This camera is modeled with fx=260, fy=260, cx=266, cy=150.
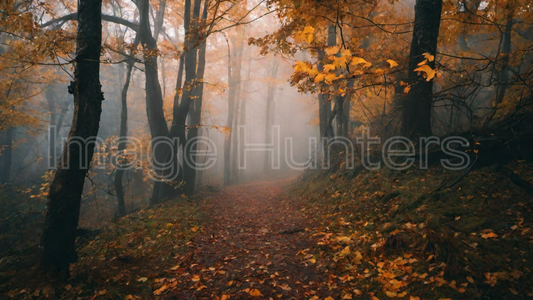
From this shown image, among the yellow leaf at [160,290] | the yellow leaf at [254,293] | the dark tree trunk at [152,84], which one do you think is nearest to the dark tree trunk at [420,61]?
the yellow leaf at [254,293]

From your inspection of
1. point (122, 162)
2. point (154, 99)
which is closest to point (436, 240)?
point (154, 99)

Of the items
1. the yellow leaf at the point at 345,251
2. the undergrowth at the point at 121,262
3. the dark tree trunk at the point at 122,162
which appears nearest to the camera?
the undergrowth at the point at 121,262

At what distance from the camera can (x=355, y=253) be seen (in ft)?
13.3

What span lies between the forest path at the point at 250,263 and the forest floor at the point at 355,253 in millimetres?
18

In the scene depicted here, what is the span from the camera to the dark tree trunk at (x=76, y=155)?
13.9ft

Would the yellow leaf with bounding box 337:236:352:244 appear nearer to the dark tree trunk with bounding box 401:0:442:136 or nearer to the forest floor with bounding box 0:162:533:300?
the forest floor with bounding box 0:162:533:300

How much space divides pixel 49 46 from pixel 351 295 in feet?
24.4

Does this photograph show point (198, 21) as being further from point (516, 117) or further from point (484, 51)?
point (484, 51)

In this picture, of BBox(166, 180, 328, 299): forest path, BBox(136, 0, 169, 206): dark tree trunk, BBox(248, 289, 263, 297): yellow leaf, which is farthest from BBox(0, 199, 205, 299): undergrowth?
BBox(136, 0, 169, 206): dark tree trunk

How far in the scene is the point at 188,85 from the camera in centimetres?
775

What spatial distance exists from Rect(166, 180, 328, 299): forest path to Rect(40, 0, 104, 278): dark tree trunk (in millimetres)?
2030

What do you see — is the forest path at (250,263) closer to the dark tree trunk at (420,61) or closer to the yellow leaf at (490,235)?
the yellow leaf at (490,235)

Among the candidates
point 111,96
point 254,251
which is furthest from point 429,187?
point 111,96

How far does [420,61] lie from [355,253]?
175 inches
